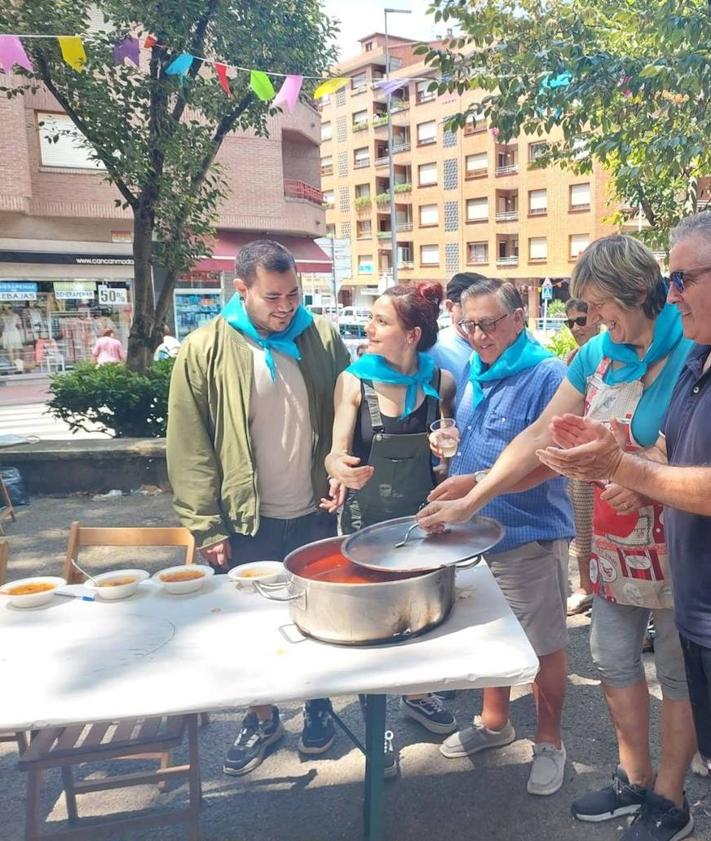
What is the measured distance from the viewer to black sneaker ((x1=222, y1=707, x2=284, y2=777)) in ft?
8.68

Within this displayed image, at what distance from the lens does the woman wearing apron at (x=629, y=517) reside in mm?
2021

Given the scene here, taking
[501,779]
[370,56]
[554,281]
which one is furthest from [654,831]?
[370,56]

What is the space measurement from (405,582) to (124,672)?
2.41ft

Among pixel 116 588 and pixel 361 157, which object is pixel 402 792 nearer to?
pixel 116 588

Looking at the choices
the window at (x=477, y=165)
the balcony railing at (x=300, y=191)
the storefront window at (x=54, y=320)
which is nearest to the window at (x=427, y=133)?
the window at (x=477, y=165)

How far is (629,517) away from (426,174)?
147 feet

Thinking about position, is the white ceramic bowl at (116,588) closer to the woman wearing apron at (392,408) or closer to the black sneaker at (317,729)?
the woman wearing apron at (392,408)

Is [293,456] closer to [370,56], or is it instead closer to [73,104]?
[73,104]

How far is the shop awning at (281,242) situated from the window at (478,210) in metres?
20.8

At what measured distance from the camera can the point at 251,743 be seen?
271cm

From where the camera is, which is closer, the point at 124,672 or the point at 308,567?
the point at 124,672

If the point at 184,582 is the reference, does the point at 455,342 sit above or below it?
above

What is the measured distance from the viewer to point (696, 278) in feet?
5.43

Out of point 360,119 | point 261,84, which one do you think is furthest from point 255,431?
point 360,119
